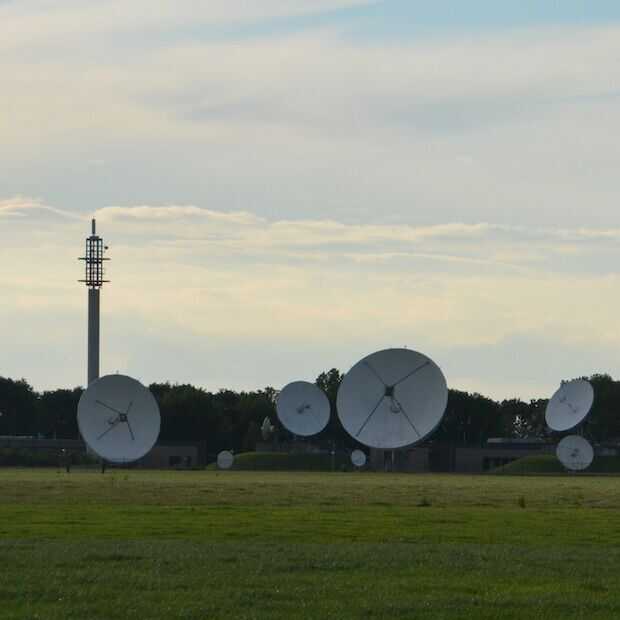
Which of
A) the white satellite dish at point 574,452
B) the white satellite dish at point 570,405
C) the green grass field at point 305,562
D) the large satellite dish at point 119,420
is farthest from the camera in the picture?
the white satellite dish at point 570,405

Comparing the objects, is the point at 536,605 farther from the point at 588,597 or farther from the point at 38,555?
the point at 38,555

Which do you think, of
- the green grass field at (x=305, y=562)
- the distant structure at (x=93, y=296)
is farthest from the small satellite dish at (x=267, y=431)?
the green grass field at (x=305, y=562)

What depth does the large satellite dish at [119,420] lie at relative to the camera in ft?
396

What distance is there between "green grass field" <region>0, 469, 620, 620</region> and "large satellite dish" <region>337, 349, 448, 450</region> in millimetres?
68339

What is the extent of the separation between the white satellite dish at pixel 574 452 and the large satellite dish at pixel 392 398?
29.9 metres

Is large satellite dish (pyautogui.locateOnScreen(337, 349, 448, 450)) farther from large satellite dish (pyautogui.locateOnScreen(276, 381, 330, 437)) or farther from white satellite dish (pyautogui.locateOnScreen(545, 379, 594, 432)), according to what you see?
large satellite dish (pyautogui.locateOnScreen(276, 381, 330, 437))

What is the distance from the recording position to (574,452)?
494 ft

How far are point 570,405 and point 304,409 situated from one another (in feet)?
87.8

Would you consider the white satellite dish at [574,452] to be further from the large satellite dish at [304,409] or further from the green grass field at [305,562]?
the green grass field at [305,562]

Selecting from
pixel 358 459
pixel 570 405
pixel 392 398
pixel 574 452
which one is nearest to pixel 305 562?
pixel 392 398

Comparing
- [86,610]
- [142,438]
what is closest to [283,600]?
[86,610]

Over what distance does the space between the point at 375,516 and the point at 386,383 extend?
7583 cm

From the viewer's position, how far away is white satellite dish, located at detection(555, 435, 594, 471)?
150125 mm

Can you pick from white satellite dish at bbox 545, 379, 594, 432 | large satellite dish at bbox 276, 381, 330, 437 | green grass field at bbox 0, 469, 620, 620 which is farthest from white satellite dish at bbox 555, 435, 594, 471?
green grass field at bbox 0, 469, 620, 620
